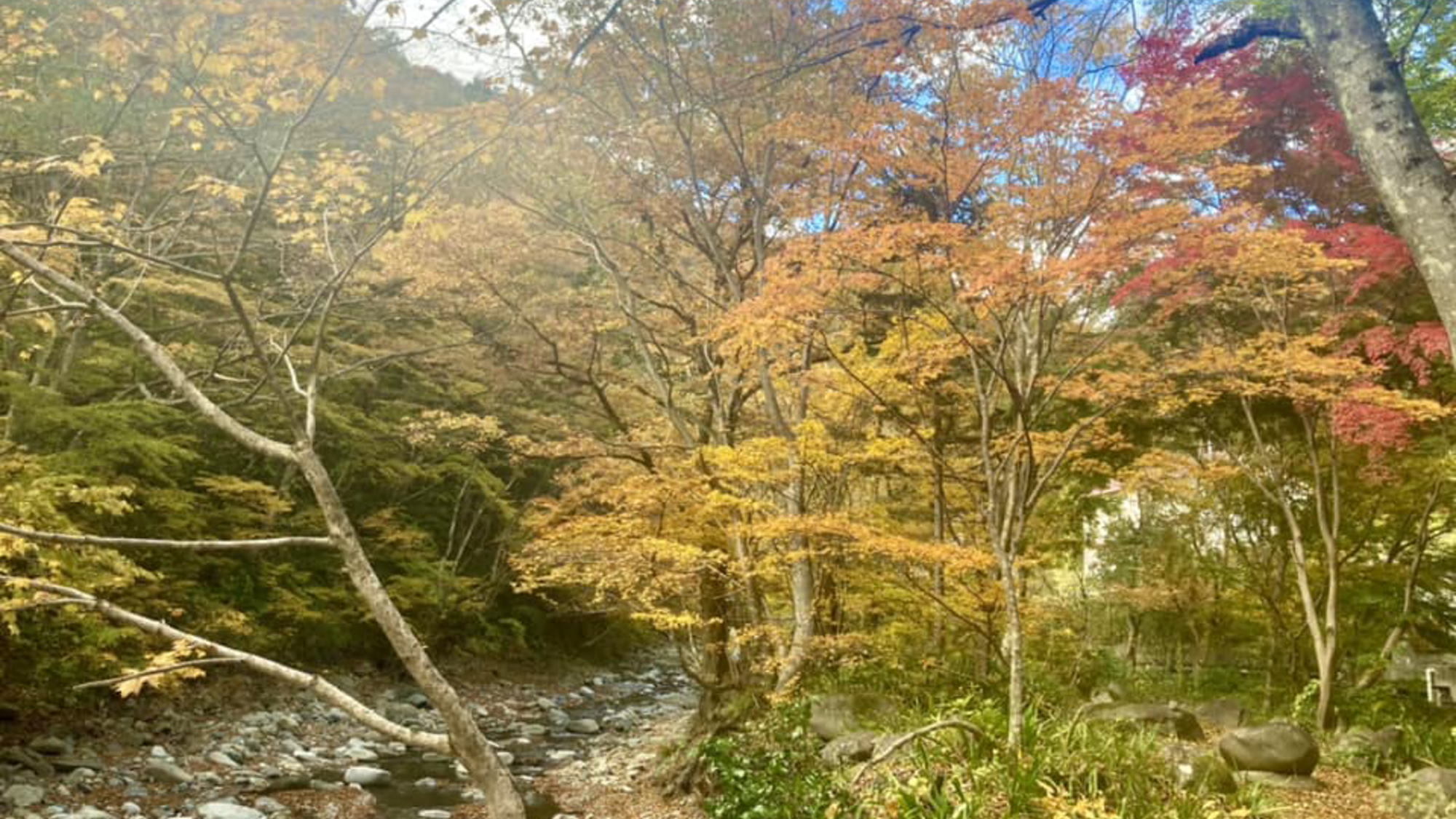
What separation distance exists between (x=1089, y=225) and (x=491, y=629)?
1294 cm

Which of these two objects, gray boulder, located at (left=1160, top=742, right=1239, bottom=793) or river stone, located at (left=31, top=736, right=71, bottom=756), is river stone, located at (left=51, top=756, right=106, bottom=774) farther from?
gray boulder, located at (left=1160, top=742, right=1239, bottom=793)

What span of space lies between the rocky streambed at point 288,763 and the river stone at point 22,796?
0.01 meters

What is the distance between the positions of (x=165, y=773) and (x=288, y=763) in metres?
1.56

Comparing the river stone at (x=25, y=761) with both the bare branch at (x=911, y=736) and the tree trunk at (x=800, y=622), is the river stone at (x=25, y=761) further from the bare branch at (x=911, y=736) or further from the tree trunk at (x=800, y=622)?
the bare branch at (x=911, y=736)

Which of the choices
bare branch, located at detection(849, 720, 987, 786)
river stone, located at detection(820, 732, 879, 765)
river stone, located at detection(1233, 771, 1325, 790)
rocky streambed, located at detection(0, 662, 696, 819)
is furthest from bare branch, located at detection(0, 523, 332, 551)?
river stone, located at detection(1233, 771, 1325, 790)

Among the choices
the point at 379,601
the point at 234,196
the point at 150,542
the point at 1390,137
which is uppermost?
the point at 234,196

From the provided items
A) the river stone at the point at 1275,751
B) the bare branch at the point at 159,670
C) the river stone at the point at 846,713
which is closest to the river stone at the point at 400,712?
the river stone at the point at 846,713

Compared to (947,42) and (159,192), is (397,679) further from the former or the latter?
(947,42)

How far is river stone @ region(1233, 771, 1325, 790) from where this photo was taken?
22.1 feet

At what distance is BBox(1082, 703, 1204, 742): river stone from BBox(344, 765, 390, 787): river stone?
25.7ft

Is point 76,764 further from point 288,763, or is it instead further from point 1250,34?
point 1250,34

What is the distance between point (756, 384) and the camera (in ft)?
33.5

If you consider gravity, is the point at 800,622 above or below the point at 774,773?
above

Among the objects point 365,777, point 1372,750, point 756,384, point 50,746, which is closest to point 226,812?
point 365,777
